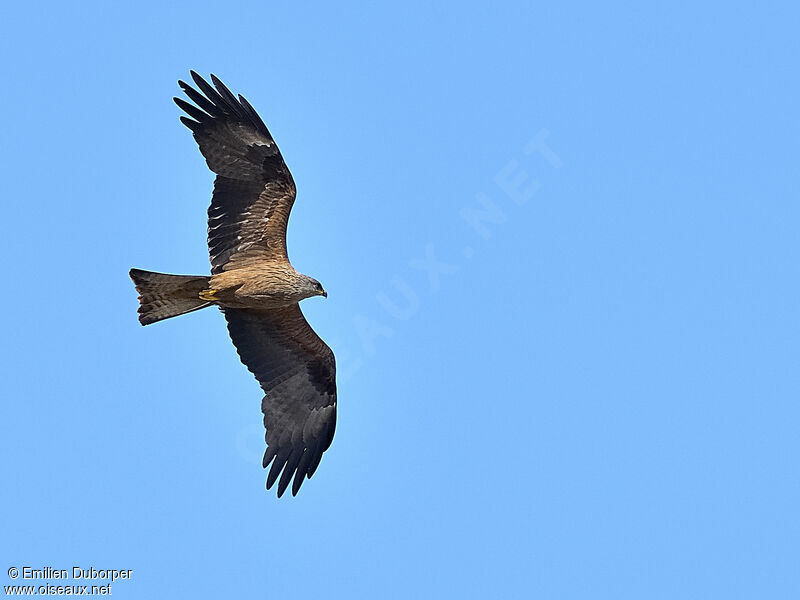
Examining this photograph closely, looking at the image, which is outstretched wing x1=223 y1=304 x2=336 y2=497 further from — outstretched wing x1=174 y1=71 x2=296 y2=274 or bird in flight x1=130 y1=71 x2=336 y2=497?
outstretched wing x1=174 y1=71 x2=296 y2=274

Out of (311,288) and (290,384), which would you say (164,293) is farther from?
(290,384)

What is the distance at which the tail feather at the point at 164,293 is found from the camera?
14281 mm

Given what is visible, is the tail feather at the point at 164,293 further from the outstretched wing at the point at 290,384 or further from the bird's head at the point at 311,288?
the bird's head at the point at 311,288

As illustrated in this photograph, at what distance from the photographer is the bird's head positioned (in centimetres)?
1462

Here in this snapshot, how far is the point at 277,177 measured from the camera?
1472cm

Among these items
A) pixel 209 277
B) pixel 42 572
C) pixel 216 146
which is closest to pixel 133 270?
pixel 209 277

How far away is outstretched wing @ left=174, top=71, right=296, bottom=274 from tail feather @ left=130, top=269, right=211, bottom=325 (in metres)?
0.42

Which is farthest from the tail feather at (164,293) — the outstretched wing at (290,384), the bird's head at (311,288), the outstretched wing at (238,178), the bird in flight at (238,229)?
the bird's head at (311,288)

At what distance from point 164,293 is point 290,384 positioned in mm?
2307

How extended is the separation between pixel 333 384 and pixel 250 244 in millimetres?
2361

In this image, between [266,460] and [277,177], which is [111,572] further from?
[277,177]

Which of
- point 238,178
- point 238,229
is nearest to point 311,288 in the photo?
point 238,229

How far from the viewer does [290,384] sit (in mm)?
15828

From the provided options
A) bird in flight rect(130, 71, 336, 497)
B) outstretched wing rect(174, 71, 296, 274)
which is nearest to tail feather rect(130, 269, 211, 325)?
bird in flight rect(130, 71, 336, 497)
